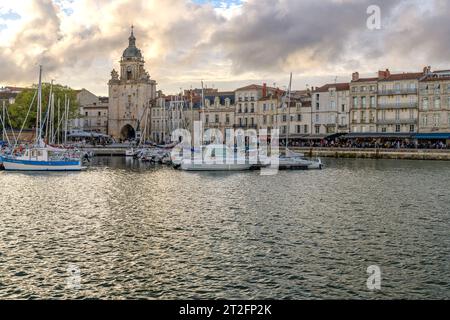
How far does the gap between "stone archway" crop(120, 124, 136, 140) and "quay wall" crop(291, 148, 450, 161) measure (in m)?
47.7

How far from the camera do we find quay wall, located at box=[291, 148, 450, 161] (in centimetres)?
6938

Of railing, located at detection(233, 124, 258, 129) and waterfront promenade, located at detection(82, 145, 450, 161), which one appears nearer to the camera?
waterfront promenade, located at detection(82, 145, 450, 161)

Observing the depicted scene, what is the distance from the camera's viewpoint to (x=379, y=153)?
245 ft

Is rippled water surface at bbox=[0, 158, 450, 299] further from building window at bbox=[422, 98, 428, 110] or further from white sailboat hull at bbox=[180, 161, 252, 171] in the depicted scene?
building window at bbox=[422, 98, 428, 110]

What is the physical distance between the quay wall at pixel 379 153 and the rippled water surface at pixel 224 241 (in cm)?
3274

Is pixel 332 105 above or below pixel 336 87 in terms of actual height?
below

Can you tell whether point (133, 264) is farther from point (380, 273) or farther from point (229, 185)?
point (229, 185)

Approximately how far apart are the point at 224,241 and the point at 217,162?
33231 mm

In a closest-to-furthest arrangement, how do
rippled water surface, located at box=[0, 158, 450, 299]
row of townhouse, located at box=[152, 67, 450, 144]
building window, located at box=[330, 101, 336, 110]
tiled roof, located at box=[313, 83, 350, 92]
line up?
rippled water surface, located at box=[0, 158, 450, 299] < row of townhouse, located at box=[152, 67, 450, 144] < tiled roof, located at box=[313, 83, 350, 92] < building window, located at box=[330, 101, 336, 110]

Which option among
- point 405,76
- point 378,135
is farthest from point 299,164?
point 405,76

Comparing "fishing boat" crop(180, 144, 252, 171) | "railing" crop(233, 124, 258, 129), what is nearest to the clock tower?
"railing" crop(233, 124, 258, 129)

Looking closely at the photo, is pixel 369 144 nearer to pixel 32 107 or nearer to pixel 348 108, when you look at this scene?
pixel 348 108

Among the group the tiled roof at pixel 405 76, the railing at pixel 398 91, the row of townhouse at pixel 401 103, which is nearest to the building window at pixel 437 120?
the row of townhouse at pixel 401 103

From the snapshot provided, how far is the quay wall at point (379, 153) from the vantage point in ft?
228
